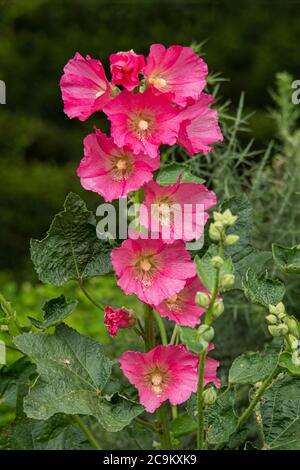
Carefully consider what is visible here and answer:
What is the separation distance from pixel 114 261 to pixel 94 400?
0.12 meters

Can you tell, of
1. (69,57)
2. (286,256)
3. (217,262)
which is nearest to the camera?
(217,262)

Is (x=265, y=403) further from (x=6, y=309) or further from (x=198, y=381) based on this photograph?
(x=6, y=309)

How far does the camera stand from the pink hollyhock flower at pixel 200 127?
744 mm

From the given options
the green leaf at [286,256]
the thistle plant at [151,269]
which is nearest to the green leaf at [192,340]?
the thistle plant at [151,269]

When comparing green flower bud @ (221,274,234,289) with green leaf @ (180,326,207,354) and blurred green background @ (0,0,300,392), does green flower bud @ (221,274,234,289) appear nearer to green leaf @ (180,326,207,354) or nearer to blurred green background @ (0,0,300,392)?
green leaf @ (180,326,207,354)

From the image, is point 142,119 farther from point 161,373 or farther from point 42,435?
point 42,435

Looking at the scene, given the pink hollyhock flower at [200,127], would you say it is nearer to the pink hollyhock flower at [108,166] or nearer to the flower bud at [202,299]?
the pink hollyhock flower at [108,166]

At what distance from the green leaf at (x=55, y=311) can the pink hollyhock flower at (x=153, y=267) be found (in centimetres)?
6

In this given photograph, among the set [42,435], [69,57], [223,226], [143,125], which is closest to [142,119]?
[143,125]

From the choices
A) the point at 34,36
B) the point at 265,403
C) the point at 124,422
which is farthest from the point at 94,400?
the point at 34,36

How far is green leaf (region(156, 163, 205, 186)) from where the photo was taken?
738mm

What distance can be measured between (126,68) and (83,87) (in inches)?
2.0

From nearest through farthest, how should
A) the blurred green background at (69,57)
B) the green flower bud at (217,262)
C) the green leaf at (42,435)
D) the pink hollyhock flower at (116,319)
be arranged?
the green flower bud at (217,262) < the pink hollyhock flower at (116,319) < the green leaf at (42,435) < the blurred green background at (69,57)

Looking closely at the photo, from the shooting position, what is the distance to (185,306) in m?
0.77
